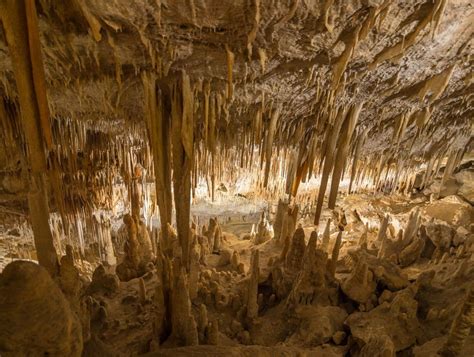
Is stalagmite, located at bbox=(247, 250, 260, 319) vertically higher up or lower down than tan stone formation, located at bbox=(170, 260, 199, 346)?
lower down

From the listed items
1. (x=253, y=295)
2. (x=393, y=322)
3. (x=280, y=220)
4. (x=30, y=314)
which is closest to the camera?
(x=30, y=314)

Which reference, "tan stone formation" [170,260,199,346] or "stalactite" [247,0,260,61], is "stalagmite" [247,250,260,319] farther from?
"stalactite" [247,0,260,61]

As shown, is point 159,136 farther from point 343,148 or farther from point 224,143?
point 343,148

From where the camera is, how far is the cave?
2006 mm

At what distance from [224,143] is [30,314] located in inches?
177

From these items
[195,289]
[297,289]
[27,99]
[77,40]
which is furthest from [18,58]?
[297,289]

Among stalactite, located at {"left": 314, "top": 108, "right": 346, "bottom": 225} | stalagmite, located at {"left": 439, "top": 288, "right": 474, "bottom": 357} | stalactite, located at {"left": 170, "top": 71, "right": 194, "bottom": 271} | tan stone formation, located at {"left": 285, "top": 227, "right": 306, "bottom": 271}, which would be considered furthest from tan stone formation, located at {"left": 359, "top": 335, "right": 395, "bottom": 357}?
stalactite, located at {"left": 170, "top": 71, "right": 194, "bottom": 271}

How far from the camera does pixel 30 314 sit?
130 cm

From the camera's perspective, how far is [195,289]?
404 centimetres

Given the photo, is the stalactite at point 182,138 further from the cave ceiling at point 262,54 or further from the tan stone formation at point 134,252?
the tan stone formation at point 134,252

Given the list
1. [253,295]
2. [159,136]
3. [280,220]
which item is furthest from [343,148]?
[280,220]

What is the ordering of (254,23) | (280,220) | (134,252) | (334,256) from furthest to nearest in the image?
(280,220) < (134,252) < (334,256) < (254,23)

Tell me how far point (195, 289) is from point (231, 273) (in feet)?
3.55

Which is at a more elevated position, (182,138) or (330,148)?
(182,138)
